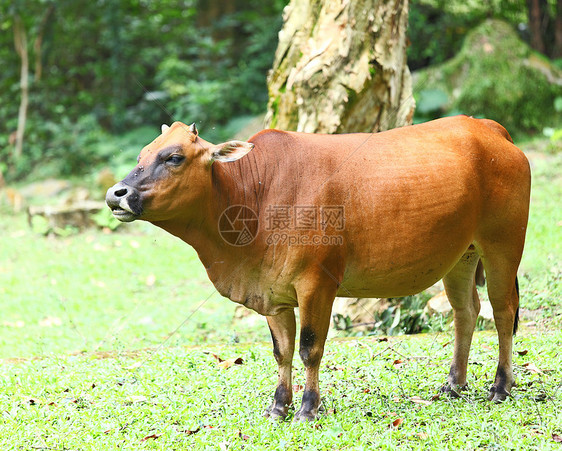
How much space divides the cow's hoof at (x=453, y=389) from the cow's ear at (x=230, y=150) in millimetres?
2316

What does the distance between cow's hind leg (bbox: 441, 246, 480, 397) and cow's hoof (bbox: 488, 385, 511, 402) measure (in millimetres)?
227

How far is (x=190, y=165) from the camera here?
3998mm

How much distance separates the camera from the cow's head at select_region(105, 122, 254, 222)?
383cm

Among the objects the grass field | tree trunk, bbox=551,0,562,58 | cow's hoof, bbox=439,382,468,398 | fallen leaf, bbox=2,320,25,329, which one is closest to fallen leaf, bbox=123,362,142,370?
the grass field

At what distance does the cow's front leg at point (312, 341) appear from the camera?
409 centimetres

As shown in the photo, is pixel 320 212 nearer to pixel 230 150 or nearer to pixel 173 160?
pixel 230 150

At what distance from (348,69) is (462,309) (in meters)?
2.99

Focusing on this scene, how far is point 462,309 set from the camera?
191 inches

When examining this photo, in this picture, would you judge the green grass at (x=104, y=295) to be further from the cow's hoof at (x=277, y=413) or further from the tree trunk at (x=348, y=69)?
the tree trunk at (x=348, y=69)

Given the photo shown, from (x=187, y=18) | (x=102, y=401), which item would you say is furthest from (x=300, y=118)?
(x=187, y=18)

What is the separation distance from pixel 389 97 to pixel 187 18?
1419cm

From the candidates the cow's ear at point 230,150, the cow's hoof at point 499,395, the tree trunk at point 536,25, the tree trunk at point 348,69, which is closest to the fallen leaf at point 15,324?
the tree trunk at point 348,69

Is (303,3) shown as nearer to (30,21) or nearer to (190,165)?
(190,165)

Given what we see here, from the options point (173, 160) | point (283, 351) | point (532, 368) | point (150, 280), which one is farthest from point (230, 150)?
point (150, 280)
